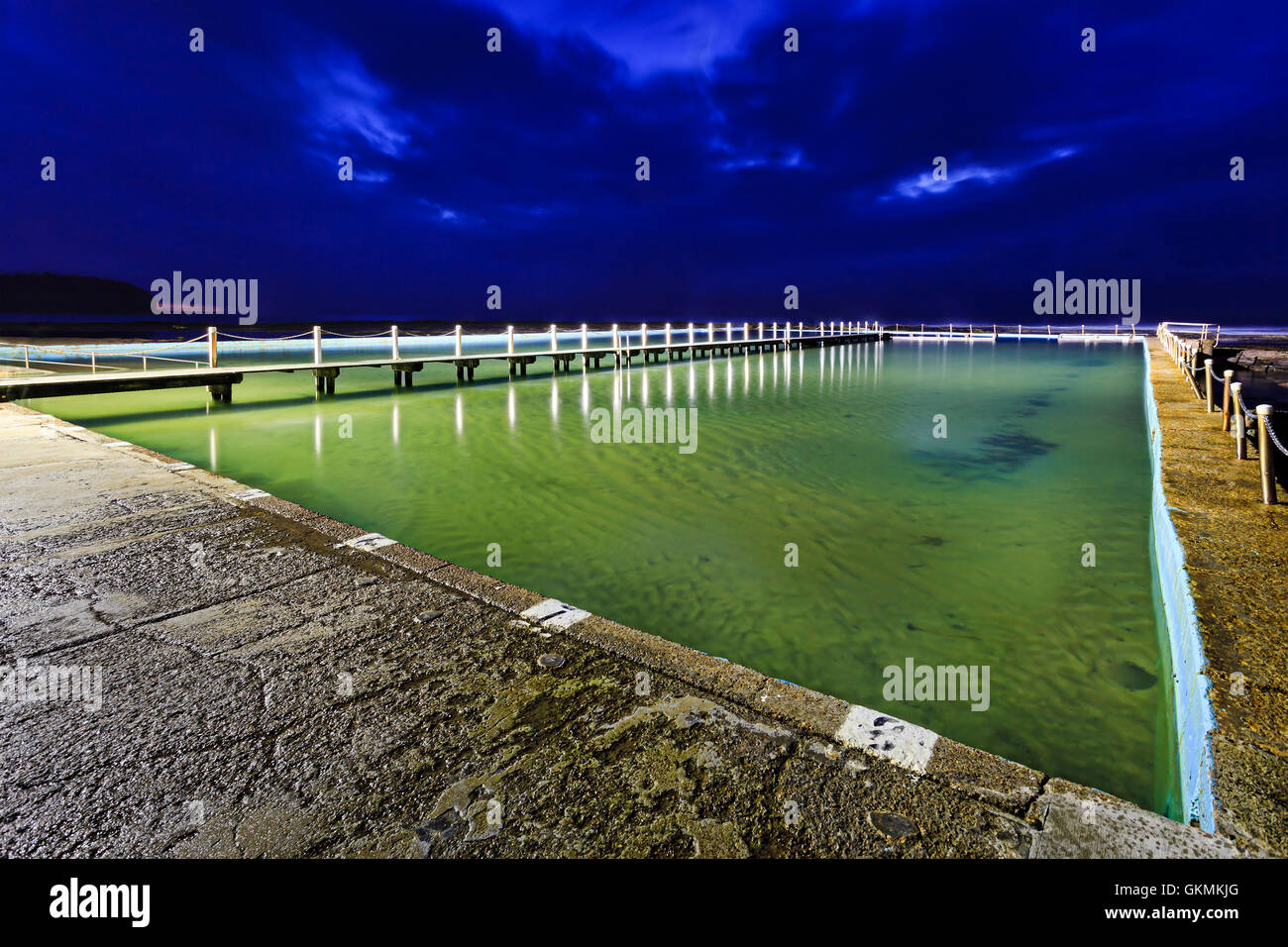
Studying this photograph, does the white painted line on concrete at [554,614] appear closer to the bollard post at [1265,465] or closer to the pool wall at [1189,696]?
the pool wall at [1189,696]

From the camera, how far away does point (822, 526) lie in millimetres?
6375

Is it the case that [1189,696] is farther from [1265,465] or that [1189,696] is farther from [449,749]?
[1265,465]

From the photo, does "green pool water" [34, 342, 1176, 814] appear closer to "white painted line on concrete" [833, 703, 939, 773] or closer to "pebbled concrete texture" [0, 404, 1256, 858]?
"white painted line on concrete" [833, 703, 939, 773]

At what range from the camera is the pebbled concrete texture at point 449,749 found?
70.4 inches

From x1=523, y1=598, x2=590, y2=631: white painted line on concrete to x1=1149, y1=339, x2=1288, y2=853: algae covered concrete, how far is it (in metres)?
2.31

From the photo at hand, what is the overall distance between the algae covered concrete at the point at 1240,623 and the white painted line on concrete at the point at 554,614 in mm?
2306

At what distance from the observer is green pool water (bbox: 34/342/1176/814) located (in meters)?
3.71

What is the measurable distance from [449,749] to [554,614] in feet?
3.52

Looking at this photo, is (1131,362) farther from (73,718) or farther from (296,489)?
(73,718)

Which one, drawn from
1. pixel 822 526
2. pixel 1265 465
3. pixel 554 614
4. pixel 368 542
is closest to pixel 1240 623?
pixel 1265 465

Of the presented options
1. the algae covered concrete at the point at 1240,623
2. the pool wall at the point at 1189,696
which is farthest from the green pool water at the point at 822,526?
the algae covered concrete at the point at 1240,623

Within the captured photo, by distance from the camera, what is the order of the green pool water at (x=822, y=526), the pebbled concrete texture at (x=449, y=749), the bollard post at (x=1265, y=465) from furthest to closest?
1. the bollard post at (x=1265, y=465)
2. the green pool water at (x=822, y=526)
3. the pebbled concrete texture at (x=449, y=749)

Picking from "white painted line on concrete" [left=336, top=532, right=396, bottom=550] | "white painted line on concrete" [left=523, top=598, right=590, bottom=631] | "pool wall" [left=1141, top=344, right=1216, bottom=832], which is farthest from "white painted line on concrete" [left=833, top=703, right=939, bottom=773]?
"white painted line on concrete" [left=336, top=532, right=396, bottom=550]
